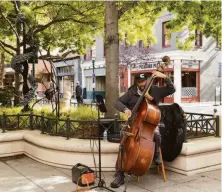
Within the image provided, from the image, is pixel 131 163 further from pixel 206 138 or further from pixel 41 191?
pixel 206 138

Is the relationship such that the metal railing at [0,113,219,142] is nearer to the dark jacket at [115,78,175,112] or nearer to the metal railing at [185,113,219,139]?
the metal railing at [185,113,219,139]

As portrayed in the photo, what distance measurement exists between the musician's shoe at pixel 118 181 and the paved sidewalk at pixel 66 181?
0.09 meters

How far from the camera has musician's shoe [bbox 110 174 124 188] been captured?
16.1 feet

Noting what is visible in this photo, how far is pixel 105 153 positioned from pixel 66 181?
0.94m

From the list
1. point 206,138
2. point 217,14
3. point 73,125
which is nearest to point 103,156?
point 73,125

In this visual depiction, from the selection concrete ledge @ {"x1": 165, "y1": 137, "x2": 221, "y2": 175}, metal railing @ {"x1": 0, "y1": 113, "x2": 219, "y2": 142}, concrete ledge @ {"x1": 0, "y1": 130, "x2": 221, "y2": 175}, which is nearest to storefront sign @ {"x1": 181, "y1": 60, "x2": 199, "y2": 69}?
metal railing @ {"x1": 0, "y1": 113, "x2": 219, "y2": 142}

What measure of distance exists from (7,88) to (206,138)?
8.06 m

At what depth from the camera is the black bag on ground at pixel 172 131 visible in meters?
5.42

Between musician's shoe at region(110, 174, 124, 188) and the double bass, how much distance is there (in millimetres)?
299

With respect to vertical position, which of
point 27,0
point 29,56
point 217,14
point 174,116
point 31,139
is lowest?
point 31,139

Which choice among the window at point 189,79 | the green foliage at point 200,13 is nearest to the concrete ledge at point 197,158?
the green foliage at point 200,13

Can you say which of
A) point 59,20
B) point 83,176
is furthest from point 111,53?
point 59,20

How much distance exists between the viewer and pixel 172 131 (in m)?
5.54

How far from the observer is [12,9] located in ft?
35.3
